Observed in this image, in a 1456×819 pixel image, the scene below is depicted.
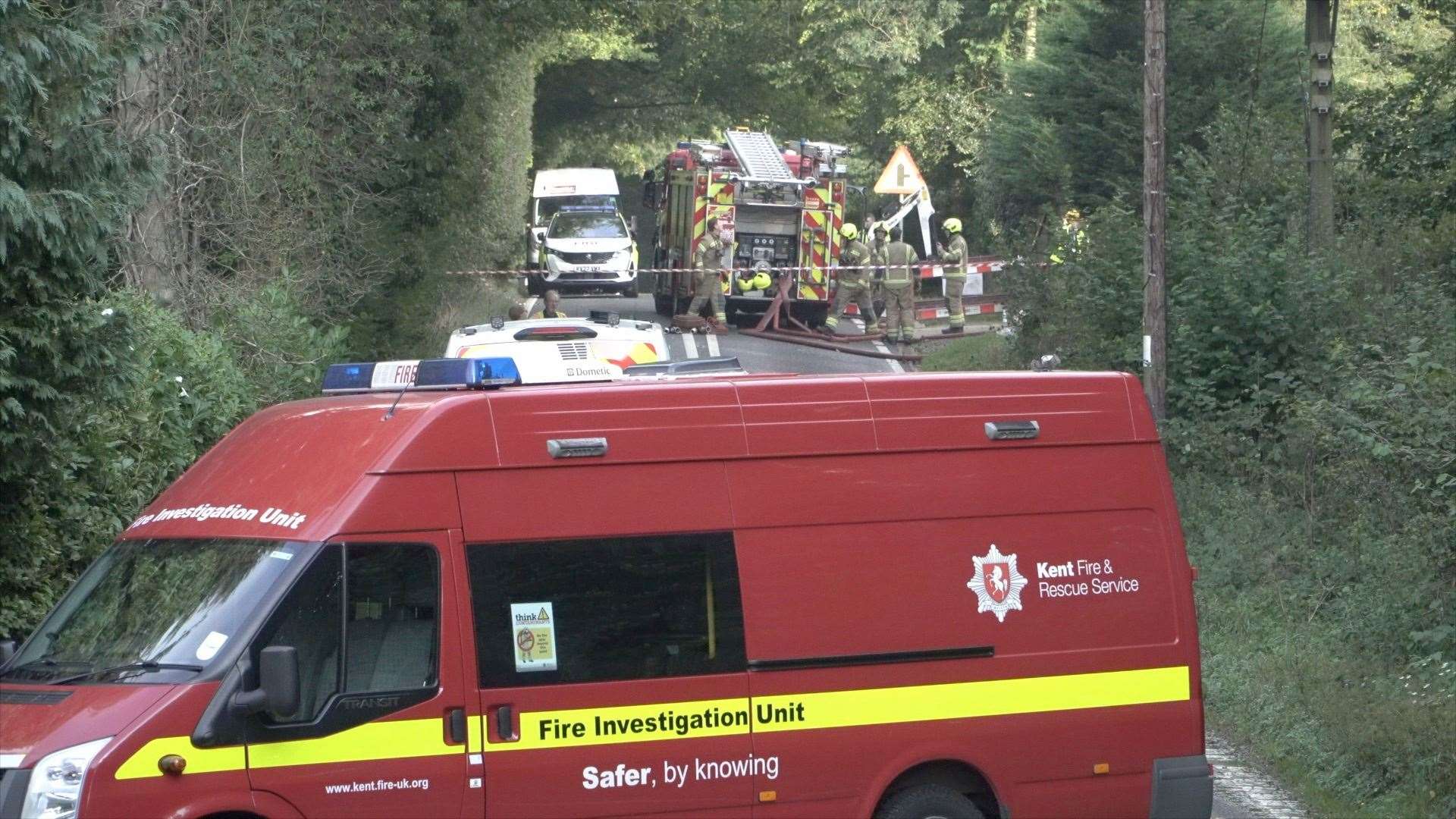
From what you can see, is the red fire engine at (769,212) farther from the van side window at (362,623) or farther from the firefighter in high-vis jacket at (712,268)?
the van side window at (362,623)

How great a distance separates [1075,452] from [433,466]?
2.83m

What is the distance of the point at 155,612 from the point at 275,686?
752mm

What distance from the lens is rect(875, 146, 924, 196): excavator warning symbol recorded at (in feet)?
102

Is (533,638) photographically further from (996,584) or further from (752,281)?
(752,281)

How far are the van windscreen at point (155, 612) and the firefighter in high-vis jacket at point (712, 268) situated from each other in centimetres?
2308

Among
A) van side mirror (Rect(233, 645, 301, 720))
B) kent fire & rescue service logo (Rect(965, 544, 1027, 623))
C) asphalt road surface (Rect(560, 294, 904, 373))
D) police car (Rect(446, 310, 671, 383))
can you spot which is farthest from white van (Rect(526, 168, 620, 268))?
van side mirror (Rect(233, 645, 301, 720))

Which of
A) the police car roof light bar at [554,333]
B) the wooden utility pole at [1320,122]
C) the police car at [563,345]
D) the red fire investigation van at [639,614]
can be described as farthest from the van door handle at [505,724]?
the wooden utility pole at [1320,122]

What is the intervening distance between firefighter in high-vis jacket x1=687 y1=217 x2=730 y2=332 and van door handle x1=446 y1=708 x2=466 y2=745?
23350mm

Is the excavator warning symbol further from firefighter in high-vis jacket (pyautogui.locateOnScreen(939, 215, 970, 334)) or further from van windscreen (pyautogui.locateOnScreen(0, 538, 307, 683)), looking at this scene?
van windscreen (pyautogui.locateOnScreen(0, 538, 307, 683))

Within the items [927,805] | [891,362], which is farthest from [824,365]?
[927,805]

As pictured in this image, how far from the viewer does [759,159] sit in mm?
30625

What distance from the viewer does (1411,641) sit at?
1105 cm

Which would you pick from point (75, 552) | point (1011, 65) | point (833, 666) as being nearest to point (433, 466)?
point (833, 666)

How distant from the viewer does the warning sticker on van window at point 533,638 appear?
20.9ft
